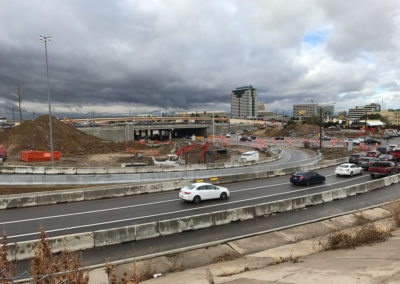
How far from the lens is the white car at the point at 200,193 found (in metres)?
18.0

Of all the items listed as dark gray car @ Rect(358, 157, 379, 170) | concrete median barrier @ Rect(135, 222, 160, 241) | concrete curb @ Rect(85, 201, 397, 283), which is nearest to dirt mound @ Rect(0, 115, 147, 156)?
concrete median barrier @ Rect(135, 222, 160, 241)

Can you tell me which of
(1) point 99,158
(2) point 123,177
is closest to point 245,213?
(2) point 123,177

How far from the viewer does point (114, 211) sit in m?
16.5

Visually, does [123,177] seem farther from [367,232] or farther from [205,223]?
[367,232]

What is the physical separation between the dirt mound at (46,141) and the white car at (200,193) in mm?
40354

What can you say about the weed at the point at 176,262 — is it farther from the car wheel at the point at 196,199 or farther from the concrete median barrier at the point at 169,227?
the car wheel at the point at 196,199

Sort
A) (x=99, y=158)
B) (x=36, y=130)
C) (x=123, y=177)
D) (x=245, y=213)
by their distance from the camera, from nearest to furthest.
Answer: (x=245, y=213)
(x=123, y=177)
(x=99, y=158)
(x=36, y=130)

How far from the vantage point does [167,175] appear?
2758cm

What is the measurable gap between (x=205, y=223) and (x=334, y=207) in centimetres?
934

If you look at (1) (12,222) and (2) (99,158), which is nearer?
(1) (12,222)

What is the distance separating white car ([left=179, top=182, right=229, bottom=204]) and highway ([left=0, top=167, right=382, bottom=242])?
0.43 metres

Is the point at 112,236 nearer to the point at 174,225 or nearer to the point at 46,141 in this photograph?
the point at 174,225

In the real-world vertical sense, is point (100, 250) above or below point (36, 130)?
below

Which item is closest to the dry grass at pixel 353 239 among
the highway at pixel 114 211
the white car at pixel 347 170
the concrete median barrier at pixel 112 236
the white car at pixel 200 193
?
the highway at pixel 114 211
